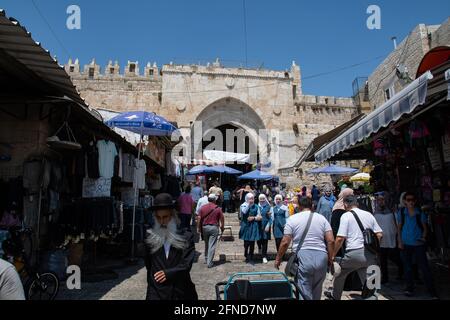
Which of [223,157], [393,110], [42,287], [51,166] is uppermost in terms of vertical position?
[223,157]

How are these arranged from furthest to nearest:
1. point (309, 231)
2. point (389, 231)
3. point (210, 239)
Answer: point (210, 239) < point (389, 231) < point (309, 231)

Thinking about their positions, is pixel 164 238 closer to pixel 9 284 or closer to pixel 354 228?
pixel 9 284

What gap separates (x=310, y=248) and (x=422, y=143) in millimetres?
3423

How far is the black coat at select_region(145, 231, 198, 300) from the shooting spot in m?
2.36

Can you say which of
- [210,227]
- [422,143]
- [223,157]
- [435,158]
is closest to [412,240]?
[435,158]

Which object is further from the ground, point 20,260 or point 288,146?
point 288,146

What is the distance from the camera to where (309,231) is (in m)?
3.46

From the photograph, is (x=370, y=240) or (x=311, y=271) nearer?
(x=311, y=271)

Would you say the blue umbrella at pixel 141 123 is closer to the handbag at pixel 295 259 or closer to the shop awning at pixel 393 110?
the shop awning at pixel 393 110

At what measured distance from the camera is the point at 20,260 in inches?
162

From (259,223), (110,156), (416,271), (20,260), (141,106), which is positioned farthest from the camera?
(141,106)

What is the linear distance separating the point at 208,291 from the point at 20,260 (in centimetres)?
269
